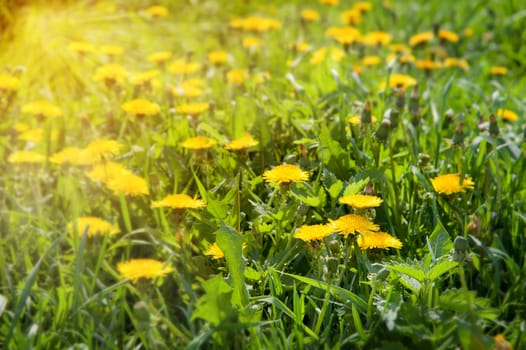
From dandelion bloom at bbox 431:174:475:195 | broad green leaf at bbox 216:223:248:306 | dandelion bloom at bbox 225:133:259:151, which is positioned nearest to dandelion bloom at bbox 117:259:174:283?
broad green leaf at bbox 216:223:248:306

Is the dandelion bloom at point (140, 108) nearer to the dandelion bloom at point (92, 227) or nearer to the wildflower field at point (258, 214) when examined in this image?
the wildflower field at point (258, 214)

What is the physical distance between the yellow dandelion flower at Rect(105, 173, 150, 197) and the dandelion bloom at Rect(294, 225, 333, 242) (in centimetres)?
42

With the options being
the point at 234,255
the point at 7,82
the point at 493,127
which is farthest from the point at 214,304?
the point at 7,82

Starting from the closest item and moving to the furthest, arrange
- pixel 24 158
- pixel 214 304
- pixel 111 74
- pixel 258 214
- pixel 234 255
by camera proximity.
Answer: pixel 214 304, pixel 234 255, pixel 258 214, pixel 24 158, pixel 111 74

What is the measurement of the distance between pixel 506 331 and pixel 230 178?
82cm

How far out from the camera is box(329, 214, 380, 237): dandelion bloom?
1.45 meters

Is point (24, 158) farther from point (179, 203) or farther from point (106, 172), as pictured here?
point (179, 203)

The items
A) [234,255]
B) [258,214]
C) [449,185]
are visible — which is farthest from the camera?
[258,214]

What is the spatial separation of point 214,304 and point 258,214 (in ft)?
1.57

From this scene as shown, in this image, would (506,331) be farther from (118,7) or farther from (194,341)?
(118,7)

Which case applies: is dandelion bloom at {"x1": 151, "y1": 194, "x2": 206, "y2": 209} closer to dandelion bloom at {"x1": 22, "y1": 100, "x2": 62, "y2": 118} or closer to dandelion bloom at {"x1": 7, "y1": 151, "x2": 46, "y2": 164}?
dandelion bloom at {"x1": 7, "y1": 151, "x2": 46, "y2": 164}

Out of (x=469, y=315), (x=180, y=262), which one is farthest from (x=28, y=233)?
(x=469, y=315)

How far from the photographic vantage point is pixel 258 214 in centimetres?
178

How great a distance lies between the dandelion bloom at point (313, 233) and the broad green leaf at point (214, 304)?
Answer: 22 centimetres
